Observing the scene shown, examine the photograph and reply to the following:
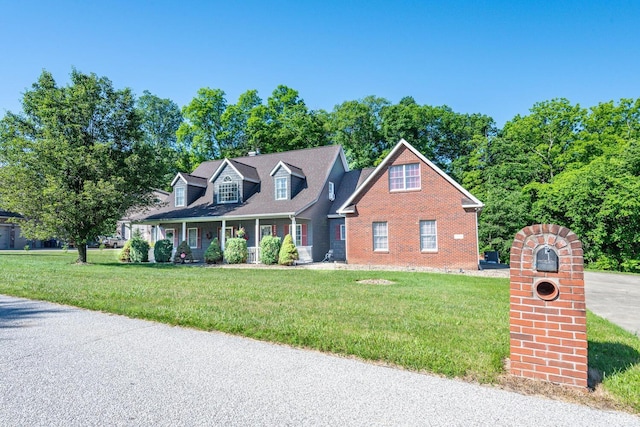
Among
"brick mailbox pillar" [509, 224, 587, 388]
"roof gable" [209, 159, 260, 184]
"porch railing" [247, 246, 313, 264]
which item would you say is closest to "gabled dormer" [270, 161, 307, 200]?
"roof gable" [209, 159, 260, 184]

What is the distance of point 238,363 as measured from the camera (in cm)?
434

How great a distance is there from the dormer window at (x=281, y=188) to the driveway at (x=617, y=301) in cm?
1583

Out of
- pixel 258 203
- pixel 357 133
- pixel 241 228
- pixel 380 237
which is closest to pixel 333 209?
pixel 258 203

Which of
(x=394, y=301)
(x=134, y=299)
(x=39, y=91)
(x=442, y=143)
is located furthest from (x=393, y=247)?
(x=442, y=143)

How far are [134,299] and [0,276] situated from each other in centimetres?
759

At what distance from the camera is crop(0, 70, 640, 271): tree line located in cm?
2012

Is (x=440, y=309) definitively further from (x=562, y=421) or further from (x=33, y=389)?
(x=33, y=389)

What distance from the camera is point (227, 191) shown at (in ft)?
79.3

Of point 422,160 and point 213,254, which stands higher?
point 422,160

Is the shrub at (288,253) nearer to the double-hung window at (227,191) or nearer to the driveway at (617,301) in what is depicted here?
the double-hung window at (227,191)

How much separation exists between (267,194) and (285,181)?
168cm

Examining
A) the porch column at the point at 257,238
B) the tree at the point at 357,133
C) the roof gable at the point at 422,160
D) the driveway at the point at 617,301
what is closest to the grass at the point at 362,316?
the driveway at the point at 617,301

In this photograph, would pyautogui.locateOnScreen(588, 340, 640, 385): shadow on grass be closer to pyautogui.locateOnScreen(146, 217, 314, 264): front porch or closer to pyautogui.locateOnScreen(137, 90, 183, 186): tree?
pyautogui.locateOnScreen(146, 217, 314, 264): front porch

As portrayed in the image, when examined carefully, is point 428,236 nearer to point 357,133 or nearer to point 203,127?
point 357,133
